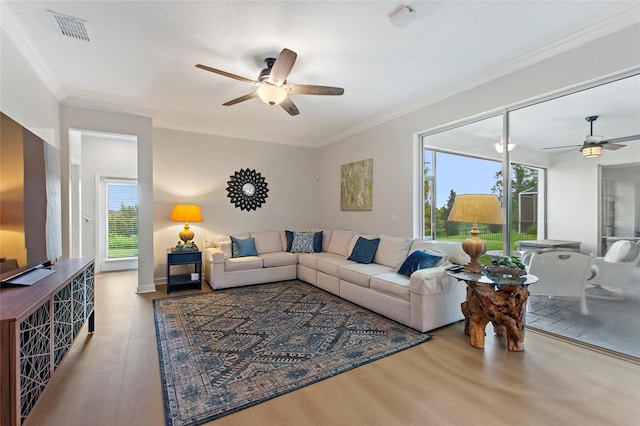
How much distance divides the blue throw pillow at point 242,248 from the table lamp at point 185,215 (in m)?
0.68

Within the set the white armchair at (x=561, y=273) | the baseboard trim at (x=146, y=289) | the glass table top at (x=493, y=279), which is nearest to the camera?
the glass table top at (x=493, y=279)

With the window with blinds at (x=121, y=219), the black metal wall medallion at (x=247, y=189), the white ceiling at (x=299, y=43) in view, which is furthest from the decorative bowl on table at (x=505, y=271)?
the window with blinds at (x=121, y=219)

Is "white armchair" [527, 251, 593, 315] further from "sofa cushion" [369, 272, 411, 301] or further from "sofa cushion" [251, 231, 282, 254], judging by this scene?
"sofa cushion" [251, 231, 282, 254]

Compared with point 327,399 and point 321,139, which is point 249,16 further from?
point 321,139

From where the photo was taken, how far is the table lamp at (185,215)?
4.59 m

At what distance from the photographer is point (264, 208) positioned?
588 centimetres

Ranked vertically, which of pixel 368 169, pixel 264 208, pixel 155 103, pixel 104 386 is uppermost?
pixel 155 103

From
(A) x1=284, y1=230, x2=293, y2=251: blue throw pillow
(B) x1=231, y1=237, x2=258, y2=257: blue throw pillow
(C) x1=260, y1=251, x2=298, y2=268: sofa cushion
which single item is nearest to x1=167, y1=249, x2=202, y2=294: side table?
(B) x1=231, y1=237, x2=258, y2=257: blue throw pillow

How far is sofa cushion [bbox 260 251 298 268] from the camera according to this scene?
4.85 m

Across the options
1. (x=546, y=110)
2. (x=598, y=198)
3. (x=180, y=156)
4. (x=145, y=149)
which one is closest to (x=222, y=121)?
(x=180, y=156)

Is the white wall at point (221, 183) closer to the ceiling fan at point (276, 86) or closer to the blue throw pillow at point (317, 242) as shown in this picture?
the blue throw pillow at point (317, 242)

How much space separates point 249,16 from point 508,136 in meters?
2.89

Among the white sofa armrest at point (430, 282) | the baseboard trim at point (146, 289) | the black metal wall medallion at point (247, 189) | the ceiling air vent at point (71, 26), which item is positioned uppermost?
the ceiling air vent at point (71, 26)

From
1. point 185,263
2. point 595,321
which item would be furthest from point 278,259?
point 595,321
